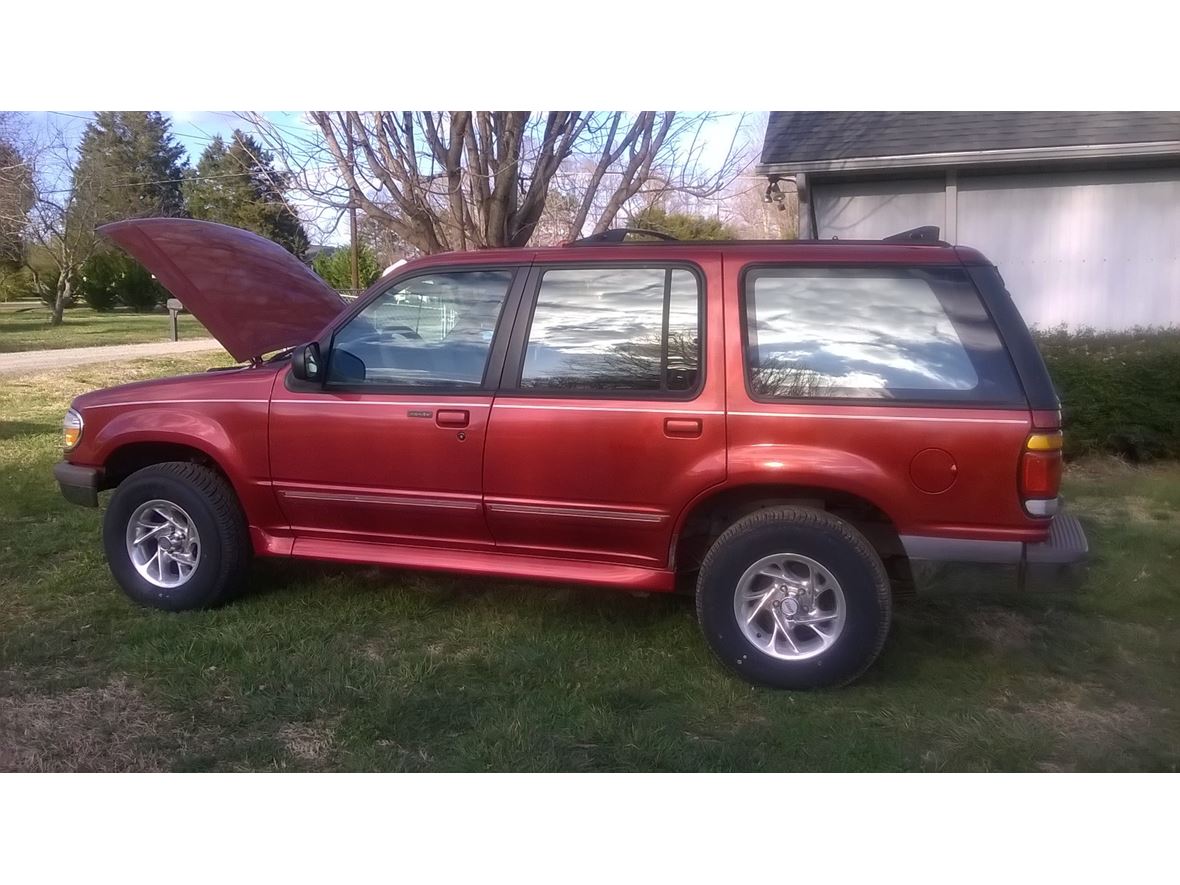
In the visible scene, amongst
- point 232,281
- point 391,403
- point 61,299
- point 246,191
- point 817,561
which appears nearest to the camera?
point 817,561

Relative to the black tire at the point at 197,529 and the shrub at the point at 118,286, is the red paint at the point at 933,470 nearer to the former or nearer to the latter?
the black tire at the point at 197,529

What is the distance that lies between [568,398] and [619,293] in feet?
1.70

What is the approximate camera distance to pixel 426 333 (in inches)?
177

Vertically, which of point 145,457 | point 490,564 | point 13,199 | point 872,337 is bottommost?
point 490,564

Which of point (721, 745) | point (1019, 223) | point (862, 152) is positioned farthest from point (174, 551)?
point (1019, 223)

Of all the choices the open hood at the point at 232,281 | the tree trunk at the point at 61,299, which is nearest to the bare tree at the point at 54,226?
the tree trunk at the point at 61,299

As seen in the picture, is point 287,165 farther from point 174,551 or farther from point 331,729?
point 331,729

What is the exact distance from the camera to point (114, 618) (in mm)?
4707

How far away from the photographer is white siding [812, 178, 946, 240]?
9055 millimetres

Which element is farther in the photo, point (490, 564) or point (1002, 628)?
point (1002, 628)

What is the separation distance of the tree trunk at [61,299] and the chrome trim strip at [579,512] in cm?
2189

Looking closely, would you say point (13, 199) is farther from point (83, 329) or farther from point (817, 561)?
point (817, 561)

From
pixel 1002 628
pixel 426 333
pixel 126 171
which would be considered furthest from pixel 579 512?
pixel 126 171

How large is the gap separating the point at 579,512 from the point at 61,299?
76.6 ft
